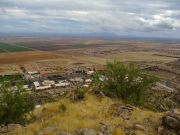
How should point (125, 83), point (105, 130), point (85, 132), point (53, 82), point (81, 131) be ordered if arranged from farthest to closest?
1. point (53, 82)
2. point (125, 83)
3. point (105, 130)
4. point (81, 131)
5. point (85, 132)

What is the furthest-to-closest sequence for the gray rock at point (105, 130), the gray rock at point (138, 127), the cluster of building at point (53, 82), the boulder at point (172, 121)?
the cluster of building at point (53, 82)
the boulder at point (172, 121)
the gray rock at point (138, 127)
the gray rock at point (105, 130)

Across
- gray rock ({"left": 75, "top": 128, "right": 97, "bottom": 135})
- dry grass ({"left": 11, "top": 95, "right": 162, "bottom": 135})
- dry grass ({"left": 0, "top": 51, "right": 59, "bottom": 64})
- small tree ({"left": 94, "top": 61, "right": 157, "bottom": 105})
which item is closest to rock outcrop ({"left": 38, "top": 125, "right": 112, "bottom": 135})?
gray rock ({"left": 75, "top": 128, "right": 97, "bottom": 135})

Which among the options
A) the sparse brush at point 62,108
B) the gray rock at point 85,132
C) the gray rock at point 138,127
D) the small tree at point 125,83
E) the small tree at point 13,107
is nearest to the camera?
the gray rock at point 85,132

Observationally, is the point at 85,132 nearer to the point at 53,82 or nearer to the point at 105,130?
the point at 105,130

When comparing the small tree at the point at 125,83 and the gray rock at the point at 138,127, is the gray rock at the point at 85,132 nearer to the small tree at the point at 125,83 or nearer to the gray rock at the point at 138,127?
the gray rock at the point at 138,127

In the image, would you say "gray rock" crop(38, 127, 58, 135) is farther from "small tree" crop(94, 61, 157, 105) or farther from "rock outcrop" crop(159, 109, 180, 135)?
"small tree" crop(94, 61, 157, 105)

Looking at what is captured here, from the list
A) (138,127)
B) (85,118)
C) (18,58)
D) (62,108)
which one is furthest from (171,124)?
(18,58)

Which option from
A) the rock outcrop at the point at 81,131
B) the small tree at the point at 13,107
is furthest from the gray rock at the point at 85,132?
the small tree at the point at 13,107

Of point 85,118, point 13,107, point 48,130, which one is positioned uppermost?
point 48,130

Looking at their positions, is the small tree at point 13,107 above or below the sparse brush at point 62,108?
below

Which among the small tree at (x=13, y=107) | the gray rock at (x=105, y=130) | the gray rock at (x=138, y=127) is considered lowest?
the small tree at (x=13, y=107)
